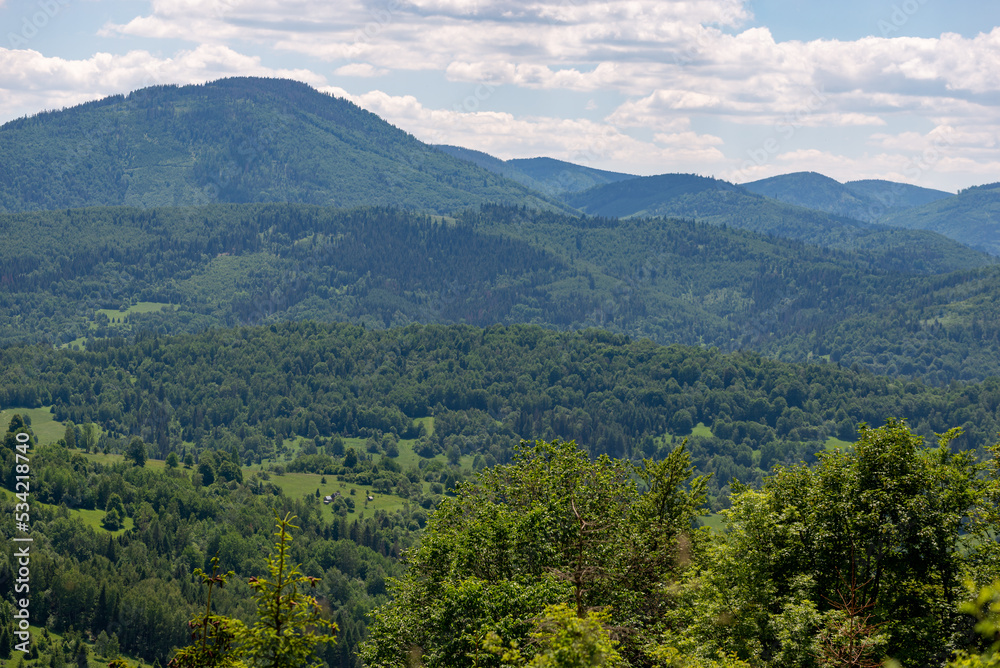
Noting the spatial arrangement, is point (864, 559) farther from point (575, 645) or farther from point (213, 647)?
point (213, 647)

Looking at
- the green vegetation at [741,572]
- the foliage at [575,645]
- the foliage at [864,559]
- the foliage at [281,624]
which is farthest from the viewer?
the foliage at [864,559]

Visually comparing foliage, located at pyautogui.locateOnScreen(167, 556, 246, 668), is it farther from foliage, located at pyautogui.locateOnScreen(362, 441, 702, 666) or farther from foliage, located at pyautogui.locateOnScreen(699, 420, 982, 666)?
foliage, located at pyautogui.locateOnScreen(699, 420, 982, 666)

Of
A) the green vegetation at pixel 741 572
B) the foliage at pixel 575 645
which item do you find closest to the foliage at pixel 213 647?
the green vegetation at pixel 741 572

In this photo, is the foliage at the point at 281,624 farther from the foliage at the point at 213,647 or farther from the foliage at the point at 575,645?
the foliage at the point at 575,645

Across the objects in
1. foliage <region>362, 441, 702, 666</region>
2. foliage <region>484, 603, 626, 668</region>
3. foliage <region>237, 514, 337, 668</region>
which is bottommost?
foliage <region>362, 441, 702, 666</region>

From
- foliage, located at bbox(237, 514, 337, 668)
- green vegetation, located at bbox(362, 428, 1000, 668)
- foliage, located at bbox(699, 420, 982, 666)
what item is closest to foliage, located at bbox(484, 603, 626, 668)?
green vegetation, located at bbox(362, 428, 1000, 668)

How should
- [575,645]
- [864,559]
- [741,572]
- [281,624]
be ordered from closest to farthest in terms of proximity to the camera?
[281,624] → [575,645] → [864,559] → [741,572]

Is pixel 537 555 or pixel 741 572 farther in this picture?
pixel 537 555

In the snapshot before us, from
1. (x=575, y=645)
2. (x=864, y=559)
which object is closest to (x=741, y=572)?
(x=864, y=559)

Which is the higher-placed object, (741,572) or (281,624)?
(281,624)

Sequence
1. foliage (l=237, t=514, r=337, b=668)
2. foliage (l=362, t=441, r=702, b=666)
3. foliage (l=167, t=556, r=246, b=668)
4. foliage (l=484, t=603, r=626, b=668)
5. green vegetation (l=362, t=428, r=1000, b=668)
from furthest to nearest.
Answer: foliage (l=362, t=441, r=702, b=666) < green vegetation (l=362, t=428, r=1000, b=668) < foliage (l=484, t=603, r=626, b=668) < foliage (l=237, t=514, r=337, b=668) < foliage (l=167, t=556, r=246, b=668)

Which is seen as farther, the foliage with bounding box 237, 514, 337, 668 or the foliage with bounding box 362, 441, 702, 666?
the foliage with bounding box 362, 441, 702, 666

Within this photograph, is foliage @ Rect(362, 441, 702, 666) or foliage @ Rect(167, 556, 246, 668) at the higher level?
foliage @ Rect(167, 556, 246, 668)

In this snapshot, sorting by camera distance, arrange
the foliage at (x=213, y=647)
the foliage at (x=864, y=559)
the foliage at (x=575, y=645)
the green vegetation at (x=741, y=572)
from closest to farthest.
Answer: the foliage at (x=213, y=647)
the foliage at (x=575, y=645)
the green vegetation at (x=741, y=572)
the foliage at (x=864, y=559)
